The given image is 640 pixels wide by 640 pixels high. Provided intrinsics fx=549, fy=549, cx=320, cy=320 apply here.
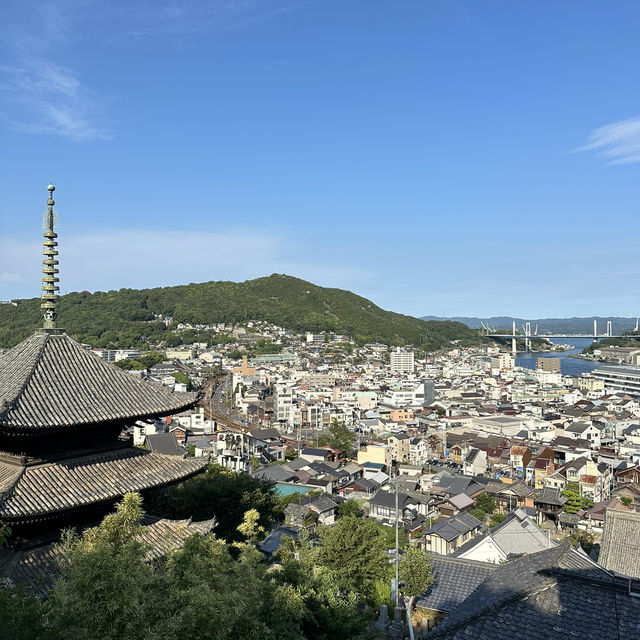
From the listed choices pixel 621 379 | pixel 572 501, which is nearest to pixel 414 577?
pixel 572 501

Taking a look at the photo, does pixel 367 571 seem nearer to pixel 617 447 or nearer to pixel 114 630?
pixel 114 630

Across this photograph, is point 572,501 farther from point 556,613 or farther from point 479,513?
point 556,613

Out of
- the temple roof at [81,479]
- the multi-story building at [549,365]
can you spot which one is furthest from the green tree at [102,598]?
the multi-story building at [549,365]

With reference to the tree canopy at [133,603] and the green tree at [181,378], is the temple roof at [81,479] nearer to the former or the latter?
the tree canopy at [133,603]

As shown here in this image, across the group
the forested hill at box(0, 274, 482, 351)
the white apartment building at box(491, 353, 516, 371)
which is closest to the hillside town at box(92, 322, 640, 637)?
the white apartment building at box(491, 353, 516, 371)

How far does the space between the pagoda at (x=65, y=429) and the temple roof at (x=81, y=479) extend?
1 centimetres

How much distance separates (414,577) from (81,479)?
906 cm

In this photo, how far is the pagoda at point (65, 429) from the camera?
24.0 feet

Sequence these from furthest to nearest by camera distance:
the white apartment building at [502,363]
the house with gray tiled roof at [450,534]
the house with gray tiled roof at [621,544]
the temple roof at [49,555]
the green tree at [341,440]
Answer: the white apartment building at [502,363] → the green tree at [341,440] → the house with gray tiled roof at [450,534] → the house with gray tiled roof at [621,544] → the temple roof at [49,555]

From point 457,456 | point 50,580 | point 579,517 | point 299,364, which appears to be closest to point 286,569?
point 50,580

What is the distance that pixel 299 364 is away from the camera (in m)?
93.8

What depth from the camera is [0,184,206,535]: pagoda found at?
7305mm

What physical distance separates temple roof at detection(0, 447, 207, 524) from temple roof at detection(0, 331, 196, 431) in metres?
0.73

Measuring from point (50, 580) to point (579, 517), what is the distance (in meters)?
27.0
